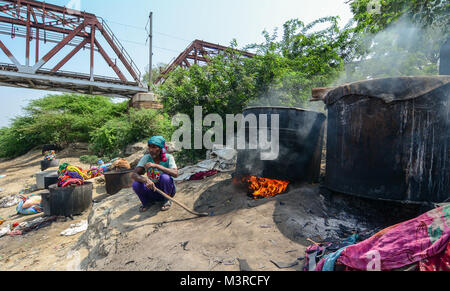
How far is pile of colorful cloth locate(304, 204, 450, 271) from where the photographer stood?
1.36m

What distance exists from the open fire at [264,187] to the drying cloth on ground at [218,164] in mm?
1877

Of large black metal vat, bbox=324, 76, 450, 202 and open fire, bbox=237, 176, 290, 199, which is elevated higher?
large black metal vat, bbox=324, 76, 450, 202

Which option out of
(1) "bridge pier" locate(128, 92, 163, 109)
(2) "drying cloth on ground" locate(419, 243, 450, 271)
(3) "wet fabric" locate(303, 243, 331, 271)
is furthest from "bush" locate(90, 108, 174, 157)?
(2) "drying cloth on ground" locate(419, 243, 450, 271)

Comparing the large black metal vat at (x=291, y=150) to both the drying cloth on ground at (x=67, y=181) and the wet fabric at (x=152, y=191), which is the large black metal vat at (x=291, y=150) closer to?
the wet fabric at (x=152, y=191)

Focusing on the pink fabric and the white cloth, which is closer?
the pink fabric

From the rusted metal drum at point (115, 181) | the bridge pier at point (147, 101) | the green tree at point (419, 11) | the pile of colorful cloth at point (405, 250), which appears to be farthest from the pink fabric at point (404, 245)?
the bridge pier at point (147, 101)

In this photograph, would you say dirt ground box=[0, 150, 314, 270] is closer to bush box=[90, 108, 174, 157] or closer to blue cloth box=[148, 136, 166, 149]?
blue cloth box=[148, 136, 166, 149]

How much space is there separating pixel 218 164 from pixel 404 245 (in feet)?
16.6

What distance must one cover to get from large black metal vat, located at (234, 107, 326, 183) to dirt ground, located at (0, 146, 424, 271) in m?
0.34

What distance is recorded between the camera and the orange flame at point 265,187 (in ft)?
12.7

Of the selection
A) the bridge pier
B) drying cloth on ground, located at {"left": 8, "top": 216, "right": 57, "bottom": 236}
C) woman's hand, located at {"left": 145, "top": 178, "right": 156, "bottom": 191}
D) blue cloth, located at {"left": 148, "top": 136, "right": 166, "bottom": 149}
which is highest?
the bridge pier

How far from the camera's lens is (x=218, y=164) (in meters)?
6.36

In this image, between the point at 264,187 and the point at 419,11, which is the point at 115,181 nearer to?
the point at 264,187

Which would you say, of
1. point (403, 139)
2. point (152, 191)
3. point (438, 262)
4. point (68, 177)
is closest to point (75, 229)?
point (68, 177)
